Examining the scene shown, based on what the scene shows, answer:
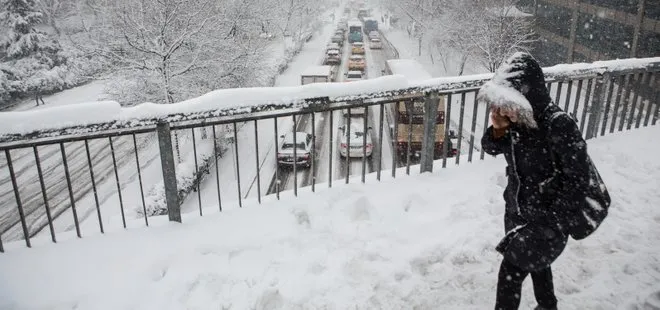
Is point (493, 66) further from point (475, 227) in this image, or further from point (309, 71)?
point (475, 227)

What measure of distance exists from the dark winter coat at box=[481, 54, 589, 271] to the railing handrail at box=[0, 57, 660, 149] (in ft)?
7.10

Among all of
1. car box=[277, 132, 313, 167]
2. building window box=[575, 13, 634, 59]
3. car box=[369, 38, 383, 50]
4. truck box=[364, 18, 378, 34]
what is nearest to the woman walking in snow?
car box=[277, 132, 313, 167]

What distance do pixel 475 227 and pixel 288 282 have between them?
199 cm

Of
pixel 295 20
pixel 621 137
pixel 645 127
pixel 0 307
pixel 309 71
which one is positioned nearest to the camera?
pixel 0 307

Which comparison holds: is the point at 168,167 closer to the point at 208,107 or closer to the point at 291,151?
the point at 208,107

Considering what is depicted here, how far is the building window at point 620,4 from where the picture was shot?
2477 centimetres

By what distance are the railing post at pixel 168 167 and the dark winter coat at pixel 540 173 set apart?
3.03 m

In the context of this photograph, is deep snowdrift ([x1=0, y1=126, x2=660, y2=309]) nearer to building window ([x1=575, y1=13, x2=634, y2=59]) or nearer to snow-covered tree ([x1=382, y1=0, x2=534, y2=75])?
snow-covered tree ([x1=382, y1=0, x2=534, y2=75])

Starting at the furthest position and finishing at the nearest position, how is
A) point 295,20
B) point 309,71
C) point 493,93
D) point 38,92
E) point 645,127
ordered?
point 295,20 < point 38,92 < point 309,71 < point 645,127 < point 493,93

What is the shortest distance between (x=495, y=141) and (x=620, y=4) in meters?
30.4

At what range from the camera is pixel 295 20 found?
5244cm

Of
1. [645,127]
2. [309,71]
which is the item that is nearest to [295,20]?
[309,71]

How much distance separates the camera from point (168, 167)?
4.09 m

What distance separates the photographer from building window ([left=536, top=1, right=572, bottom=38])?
3259cm
